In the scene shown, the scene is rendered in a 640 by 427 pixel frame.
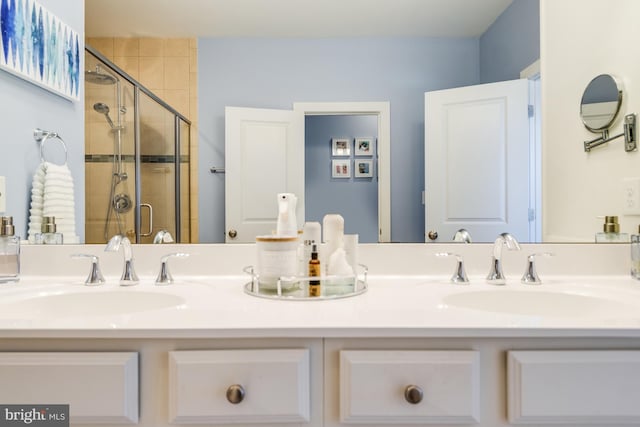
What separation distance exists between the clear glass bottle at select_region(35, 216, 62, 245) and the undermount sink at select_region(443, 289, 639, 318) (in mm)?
1193

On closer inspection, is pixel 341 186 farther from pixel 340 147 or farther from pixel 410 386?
pixel 410 386

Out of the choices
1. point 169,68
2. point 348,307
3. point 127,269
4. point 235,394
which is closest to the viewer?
point 235,394

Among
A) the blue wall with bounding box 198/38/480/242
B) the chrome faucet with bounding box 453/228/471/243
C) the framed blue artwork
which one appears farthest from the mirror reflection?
the framed blue artwork

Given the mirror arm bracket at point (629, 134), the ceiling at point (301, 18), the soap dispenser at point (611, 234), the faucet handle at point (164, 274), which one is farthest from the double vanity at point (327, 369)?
the ceiling at point (301, 18)

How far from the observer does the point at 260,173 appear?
1.15m

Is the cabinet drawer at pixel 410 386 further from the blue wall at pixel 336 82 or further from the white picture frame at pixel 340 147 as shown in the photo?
the white picture frame at pixel 340 147

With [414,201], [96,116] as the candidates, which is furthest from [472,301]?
[96,116]

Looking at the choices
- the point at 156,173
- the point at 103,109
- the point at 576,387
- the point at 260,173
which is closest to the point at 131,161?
the point at 156,173

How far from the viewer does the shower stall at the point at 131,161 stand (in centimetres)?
113

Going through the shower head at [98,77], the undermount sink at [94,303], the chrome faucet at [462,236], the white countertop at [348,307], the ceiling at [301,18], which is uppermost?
the ceiling at [301,18]

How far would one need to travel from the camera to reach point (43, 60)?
1.13 m

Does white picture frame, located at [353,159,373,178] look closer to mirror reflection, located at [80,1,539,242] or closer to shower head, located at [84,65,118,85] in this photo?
mirror reflection, located at [80,1,539,242]
